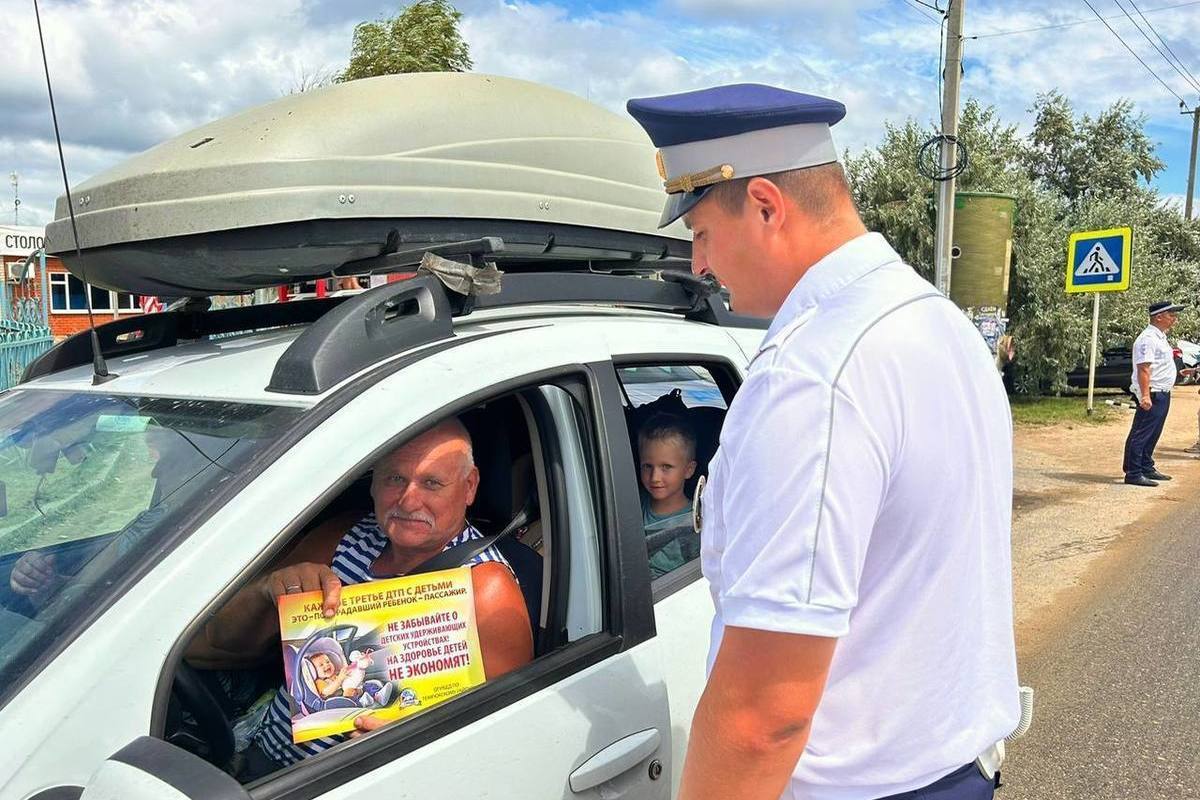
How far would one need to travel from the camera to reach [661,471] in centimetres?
272

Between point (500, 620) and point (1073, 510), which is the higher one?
point (500, 620)

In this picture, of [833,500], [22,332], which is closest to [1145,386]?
[833,500]

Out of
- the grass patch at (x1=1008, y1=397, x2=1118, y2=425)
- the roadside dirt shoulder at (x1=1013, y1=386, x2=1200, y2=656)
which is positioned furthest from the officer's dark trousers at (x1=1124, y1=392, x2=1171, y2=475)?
the grass patch at (x1=1008, y1=397, x2=1118, y2=425)

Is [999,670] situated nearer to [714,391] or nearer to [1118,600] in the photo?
[714,391]

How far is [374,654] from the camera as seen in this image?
5.89 feet

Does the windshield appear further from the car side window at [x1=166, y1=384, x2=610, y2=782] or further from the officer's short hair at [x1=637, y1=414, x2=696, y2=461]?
the officer's short hair at [x1=637, y1=414, x2=696, y2=461]

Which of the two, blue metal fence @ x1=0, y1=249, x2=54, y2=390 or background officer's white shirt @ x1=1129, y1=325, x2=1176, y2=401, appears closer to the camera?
blue metal fence @ x1=0, y1=249, x2=54, y2=390

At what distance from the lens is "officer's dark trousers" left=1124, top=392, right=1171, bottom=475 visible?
399 inches

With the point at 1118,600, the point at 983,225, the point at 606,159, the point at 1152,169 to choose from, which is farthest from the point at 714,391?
the point at 1152,169

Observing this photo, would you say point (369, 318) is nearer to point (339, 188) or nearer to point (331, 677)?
point (339, 188)

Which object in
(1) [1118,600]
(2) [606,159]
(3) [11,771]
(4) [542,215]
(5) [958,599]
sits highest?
(2) [606,159]

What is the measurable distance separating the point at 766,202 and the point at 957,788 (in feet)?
3.05

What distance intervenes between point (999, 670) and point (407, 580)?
1.06m

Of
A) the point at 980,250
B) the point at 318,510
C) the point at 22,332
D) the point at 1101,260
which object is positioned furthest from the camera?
the point at 1101,260
